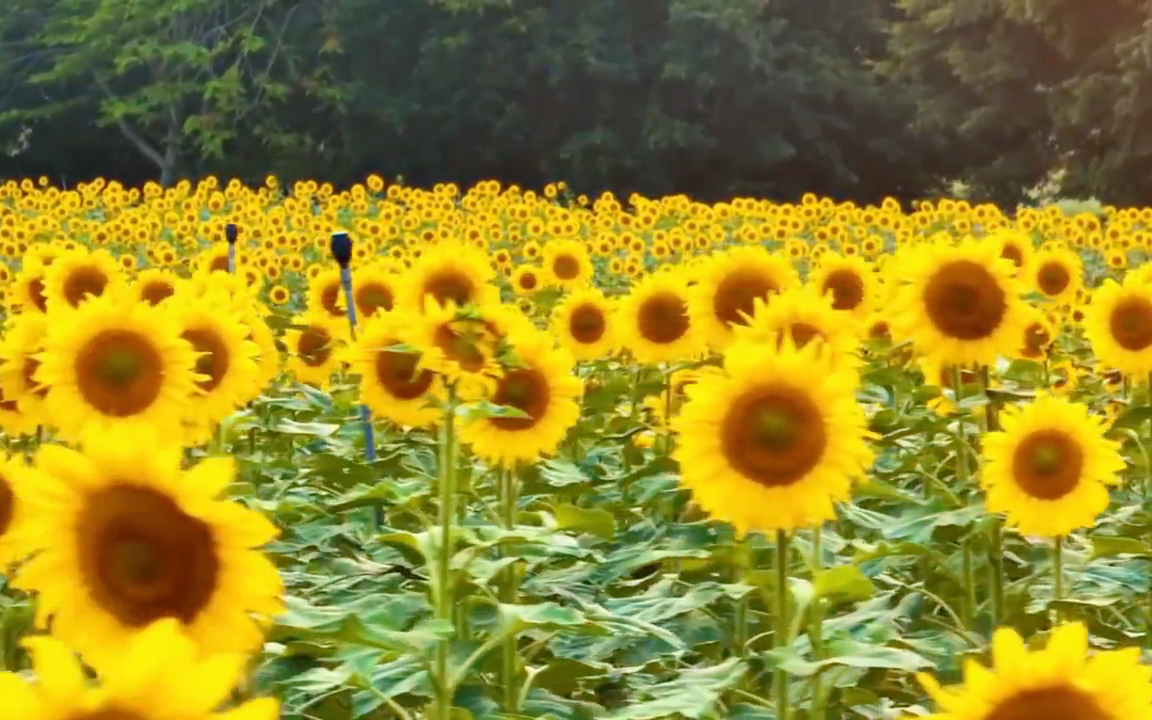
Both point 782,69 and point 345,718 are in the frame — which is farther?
point 782,69

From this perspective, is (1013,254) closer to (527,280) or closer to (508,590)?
(527,280)

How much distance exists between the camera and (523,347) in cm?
293

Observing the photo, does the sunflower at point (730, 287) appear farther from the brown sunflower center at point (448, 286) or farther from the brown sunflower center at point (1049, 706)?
the brown sunflower center at point (1049, 706)

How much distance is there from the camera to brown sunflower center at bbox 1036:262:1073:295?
5.31 metres

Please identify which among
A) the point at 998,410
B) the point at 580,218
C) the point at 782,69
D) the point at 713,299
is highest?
the point at 782,69

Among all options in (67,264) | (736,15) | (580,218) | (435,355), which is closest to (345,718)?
(435,355)

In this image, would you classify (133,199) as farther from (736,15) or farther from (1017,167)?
(1017,167)

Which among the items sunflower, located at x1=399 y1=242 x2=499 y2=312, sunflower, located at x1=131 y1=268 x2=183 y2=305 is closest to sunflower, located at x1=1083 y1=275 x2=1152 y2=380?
sunflower, located at x1=399 y1=242 x2=499 y2=312

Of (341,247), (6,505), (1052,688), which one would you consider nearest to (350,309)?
(341,247)

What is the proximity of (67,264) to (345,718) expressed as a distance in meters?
2.23

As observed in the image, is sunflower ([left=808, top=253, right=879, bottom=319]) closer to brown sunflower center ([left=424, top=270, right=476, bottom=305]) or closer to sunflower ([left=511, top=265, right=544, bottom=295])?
brown sunflower center ([left=424, top=270, right=476, bottom=305])

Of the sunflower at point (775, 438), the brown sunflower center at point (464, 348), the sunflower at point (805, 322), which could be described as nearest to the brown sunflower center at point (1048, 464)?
the sunflower at point (805, 322)

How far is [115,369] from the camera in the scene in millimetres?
2551

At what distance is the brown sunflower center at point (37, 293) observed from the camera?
14.5 feet
